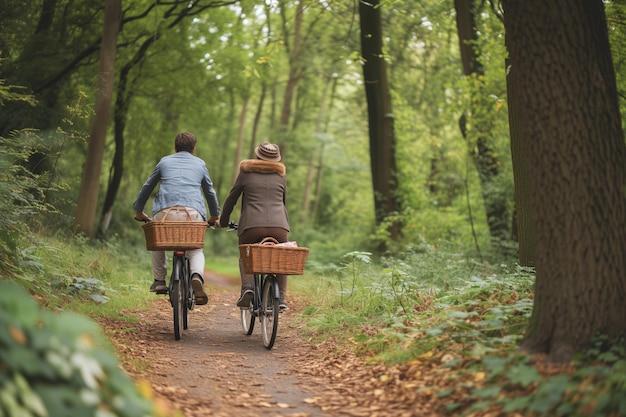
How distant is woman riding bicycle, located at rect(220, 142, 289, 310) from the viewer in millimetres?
7234

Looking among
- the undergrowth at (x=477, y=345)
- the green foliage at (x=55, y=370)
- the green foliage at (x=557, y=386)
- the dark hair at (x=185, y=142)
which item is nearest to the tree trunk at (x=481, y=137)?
the undergrowth at (x=477, y=345)

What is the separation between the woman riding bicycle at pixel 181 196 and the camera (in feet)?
23.9

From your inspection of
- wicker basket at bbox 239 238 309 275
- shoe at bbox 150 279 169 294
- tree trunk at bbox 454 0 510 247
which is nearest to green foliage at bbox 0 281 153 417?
wicker basket at bbox 239 238 309 275

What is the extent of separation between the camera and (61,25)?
15641 millimetres

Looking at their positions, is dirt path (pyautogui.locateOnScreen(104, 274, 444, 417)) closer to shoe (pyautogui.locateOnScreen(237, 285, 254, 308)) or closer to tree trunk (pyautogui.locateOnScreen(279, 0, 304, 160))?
shoe (pyautogui.locateOnScreen(237, 285, 254, 308))

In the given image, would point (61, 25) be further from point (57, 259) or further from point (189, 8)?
point (57, 259)

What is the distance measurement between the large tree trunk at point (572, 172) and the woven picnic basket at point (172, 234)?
3757 millimetres

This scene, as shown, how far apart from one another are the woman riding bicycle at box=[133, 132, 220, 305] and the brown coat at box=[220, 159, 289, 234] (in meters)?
0.44

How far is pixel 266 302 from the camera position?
23.8 ft

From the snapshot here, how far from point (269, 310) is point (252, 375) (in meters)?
1.33

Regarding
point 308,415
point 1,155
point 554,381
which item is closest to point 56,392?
point 308,415

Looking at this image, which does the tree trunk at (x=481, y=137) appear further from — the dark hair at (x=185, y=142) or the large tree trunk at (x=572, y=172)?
the large tree trunk at (x=572, y=172)

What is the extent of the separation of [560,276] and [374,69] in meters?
12.2

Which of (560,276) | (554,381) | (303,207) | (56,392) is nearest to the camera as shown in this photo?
(56,392)
